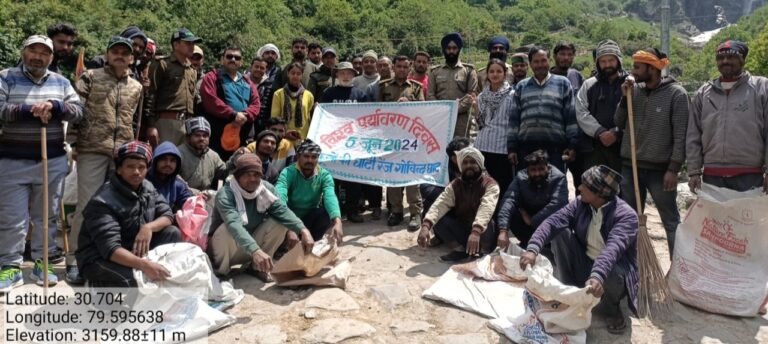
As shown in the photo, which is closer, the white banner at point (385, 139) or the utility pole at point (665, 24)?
the white banner at point (385, 139)

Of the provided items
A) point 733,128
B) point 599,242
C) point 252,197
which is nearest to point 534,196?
point 599,242

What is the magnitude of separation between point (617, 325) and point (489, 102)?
273 centimetres

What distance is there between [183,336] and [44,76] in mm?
2522

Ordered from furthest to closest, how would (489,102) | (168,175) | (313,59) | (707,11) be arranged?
1. (707,11)
2. (313,59)
3. (489,102)
4. (168,175)

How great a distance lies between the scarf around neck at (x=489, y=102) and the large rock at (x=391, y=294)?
222 cm

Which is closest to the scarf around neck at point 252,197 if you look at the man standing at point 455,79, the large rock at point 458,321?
the large rock at point 458,321

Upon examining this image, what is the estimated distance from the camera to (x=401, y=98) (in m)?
6.55

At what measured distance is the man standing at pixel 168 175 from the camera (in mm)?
4562

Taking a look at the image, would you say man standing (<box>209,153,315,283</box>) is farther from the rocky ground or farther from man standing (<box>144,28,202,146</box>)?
man standing (<box>144,28,202,146</box>)

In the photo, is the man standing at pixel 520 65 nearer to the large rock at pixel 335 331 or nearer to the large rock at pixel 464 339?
the large rock at pixel 464 339

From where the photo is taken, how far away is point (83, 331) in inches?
147

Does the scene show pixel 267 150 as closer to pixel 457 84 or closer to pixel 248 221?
pixel 248 221

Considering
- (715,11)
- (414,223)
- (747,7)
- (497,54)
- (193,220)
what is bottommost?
(414,223)

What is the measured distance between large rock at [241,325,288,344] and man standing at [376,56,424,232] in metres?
2.49
